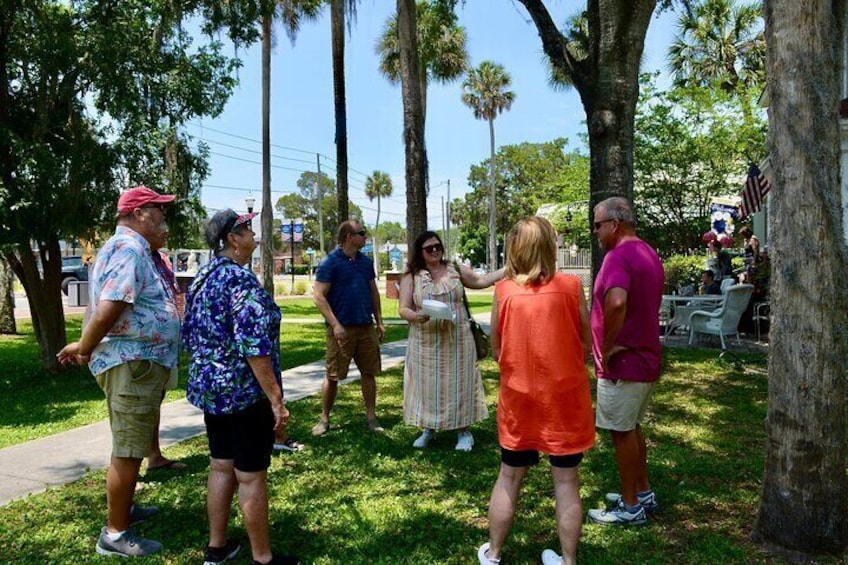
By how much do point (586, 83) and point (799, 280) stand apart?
5.21m

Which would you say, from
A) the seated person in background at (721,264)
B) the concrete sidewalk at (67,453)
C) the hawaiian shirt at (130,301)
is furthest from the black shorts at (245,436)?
the seated person in background at (721,264)

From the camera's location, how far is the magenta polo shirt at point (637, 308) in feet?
11.5

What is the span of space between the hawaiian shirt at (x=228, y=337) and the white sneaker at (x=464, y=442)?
8.38ft

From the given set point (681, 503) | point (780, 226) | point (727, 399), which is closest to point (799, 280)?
point (780, 226)

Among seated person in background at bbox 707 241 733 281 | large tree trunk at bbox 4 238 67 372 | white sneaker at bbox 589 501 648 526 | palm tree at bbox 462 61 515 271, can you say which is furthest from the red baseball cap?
palm tree at bbox 462 61 515 271

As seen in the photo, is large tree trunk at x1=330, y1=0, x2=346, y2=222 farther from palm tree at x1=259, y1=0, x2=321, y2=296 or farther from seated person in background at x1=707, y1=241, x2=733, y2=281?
seated person in background at x1=707, y1=241, x2=733, y2=281

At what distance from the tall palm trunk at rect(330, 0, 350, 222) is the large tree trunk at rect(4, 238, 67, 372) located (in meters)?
7.75

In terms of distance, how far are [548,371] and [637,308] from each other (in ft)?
2.77

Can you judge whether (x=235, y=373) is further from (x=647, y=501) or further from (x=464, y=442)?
(x=464, y=442)

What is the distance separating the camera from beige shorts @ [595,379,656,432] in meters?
3.56

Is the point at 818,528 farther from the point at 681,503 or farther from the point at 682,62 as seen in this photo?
the point at 682,62

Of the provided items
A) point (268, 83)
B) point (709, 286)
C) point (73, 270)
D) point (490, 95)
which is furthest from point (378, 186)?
point (709, 286)

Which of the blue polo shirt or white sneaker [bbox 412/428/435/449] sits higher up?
the blue polo shirt

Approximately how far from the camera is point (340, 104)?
1636cm
